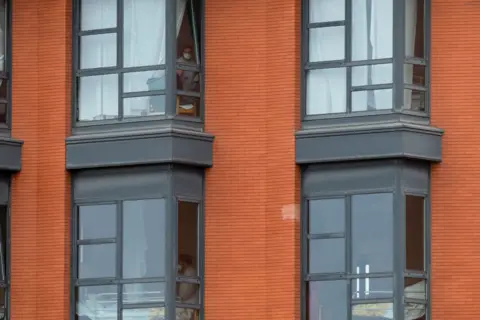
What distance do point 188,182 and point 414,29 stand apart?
4.30m

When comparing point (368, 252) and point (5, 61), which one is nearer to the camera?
point (368, 252)

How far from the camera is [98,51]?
31953 millimetres

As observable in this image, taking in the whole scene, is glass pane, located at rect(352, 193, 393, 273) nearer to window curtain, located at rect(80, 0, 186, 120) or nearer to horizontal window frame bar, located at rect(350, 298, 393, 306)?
horizontal window frame bar, located at rect(350, 298, 393, 306)

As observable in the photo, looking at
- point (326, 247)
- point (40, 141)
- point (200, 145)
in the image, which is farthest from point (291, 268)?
point (40, 141)

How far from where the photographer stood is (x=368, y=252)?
29938mm

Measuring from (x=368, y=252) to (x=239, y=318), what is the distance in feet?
7.64

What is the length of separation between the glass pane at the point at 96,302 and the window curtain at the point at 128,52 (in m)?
2.82

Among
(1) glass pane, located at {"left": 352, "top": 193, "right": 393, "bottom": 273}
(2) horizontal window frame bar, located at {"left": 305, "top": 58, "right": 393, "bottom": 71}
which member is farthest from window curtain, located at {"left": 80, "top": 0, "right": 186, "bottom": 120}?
(1) glass pane, located at {"left": 352, "top": 193, "right": 393, "bottom": 273}

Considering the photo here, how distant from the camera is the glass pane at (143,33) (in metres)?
31.5

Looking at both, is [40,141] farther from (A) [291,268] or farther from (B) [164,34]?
(A) [291,268]

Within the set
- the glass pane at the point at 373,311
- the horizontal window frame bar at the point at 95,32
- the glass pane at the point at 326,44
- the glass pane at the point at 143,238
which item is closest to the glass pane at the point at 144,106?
the horizontal window frame bar at the point at 95,32

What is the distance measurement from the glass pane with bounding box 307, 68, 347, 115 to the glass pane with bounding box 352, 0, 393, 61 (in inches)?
17.2

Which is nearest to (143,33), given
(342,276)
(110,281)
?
(110,281)

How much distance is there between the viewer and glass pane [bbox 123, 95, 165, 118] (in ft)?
103
